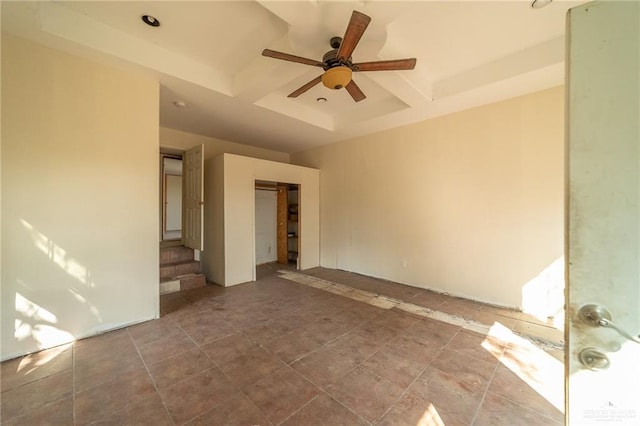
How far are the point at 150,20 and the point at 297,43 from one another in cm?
138

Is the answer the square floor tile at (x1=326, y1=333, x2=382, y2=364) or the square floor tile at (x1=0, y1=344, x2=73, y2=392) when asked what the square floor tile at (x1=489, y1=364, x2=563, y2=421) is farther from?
the square floor tile at (x1=0, y1=344, x2=73, y2=392)

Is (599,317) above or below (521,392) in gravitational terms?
above

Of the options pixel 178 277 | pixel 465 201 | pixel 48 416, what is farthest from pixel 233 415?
pixel 465 201

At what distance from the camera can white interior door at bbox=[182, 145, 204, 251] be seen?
4035 mm

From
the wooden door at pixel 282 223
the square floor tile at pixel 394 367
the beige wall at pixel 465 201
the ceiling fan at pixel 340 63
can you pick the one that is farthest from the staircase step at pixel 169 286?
the ceiling fan at pixel 340 63

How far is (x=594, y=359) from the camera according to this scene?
0.76m

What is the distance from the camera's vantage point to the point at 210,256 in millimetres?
4672

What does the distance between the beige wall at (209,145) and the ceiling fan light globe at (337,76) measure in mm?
3817

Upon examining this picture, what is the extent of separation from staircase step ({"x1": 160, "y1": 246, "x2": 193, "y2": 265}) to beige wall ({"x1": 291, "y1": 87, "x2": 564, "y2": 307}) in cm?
323

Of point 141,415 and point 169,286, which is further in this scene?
point 169,286

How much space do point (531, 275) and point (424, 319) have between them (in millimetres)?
1595

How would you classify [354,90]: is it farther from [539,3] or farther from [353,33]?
[539,3]

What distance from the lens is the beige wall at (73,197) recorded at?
216 cm

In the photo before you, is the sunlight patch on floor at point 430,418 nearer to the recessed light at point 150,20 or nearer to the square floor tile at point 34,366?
the square floor tile at point 34,366
